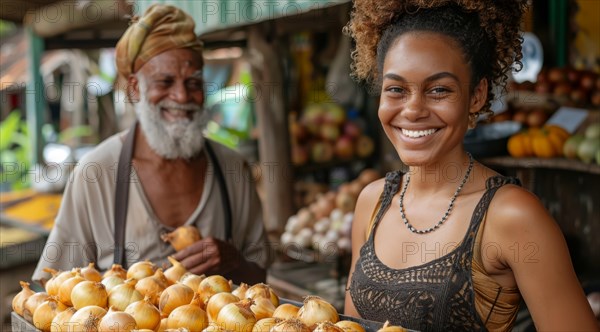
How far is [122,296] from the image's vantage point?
1.99 metres

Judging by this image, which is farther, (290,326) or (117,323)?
(117,323)

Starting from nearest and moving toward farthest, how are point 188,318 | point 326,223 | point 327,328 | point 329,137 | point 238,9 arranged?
point 327,328, point 188,318, point 238,9, point 326,223, point 329,137

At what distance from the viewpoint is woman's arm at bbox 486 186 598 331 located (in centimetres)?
173

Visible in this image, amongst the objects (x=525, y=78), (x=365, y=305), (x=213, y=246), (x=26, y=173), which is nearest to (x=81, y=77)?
(x=26, y=173)

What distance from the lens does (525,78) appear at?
5.53 metres

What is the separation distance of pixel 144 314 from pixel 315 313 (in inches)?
20.1

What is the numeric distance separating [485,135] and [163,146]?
115 inches

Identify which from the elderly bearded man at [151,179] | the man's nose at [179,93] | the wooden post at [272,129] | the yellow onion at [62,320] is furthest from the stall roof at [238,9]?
the yellow onion at [62,320]

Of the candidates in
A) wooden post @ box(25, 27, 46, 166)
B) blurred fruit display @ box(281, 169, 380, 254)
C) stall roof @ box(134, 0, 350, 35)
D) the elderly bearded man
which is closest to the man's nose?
the elderly bearded man

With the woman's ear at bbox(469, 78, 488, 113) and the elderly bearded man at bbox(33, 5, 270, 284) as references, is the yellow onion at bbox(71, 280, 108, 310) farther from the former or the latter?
the woman's ear at bbox(469, 78, 488, 113)

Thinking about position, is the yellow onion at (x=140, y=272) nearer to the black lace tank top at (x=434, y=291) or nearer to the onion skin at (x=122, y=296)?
the onion skin at (x=122, y=296)

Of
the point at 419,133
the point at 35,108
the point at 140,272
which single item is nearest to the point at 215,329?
the point at 140,272

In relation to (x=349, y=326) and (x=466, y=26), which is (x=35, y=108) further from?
(x=349, y=326)

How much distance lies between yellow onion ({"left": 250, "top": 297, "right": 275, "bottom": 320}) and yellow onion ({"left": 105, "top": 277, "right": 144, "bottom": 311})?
404 mm
